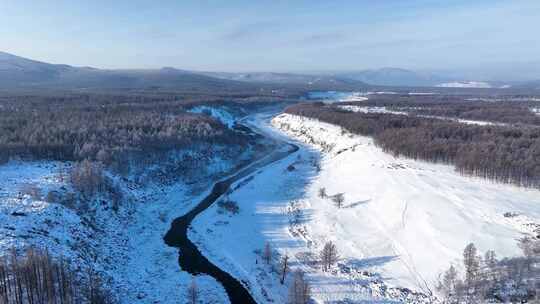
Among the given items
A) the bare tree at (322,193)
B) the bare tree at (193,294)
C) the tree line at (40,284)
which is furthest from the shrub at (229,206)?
the tree line at (40,284)

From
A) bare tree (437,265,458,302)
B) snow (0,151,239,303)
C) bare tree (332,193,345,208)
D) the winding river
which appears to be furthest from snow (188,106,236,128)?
bare tree (437,265,458,302)

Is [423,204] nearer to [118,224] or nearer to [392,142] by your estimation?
[392,142]

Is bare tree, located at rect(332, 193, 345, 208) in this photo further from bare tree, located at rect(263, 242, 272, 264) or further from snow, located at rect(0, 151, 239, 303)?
snow, located at rect(0, 151, 239, 303)

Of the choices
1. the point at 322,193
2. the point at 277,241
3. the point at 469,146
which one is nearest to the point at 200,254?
the point at 277,241

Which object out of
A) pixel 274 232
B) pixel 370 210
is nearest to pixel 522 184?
pixel 370 210

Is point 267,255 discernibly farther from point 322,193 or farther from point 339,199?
point 322,193

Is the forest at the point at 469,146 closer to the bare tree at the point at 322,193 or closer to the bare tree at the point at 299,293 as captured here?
the bare tree at the point at 322,193

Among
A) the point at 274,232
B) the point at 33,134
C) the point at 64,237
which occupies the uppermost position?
the point at 33,134
